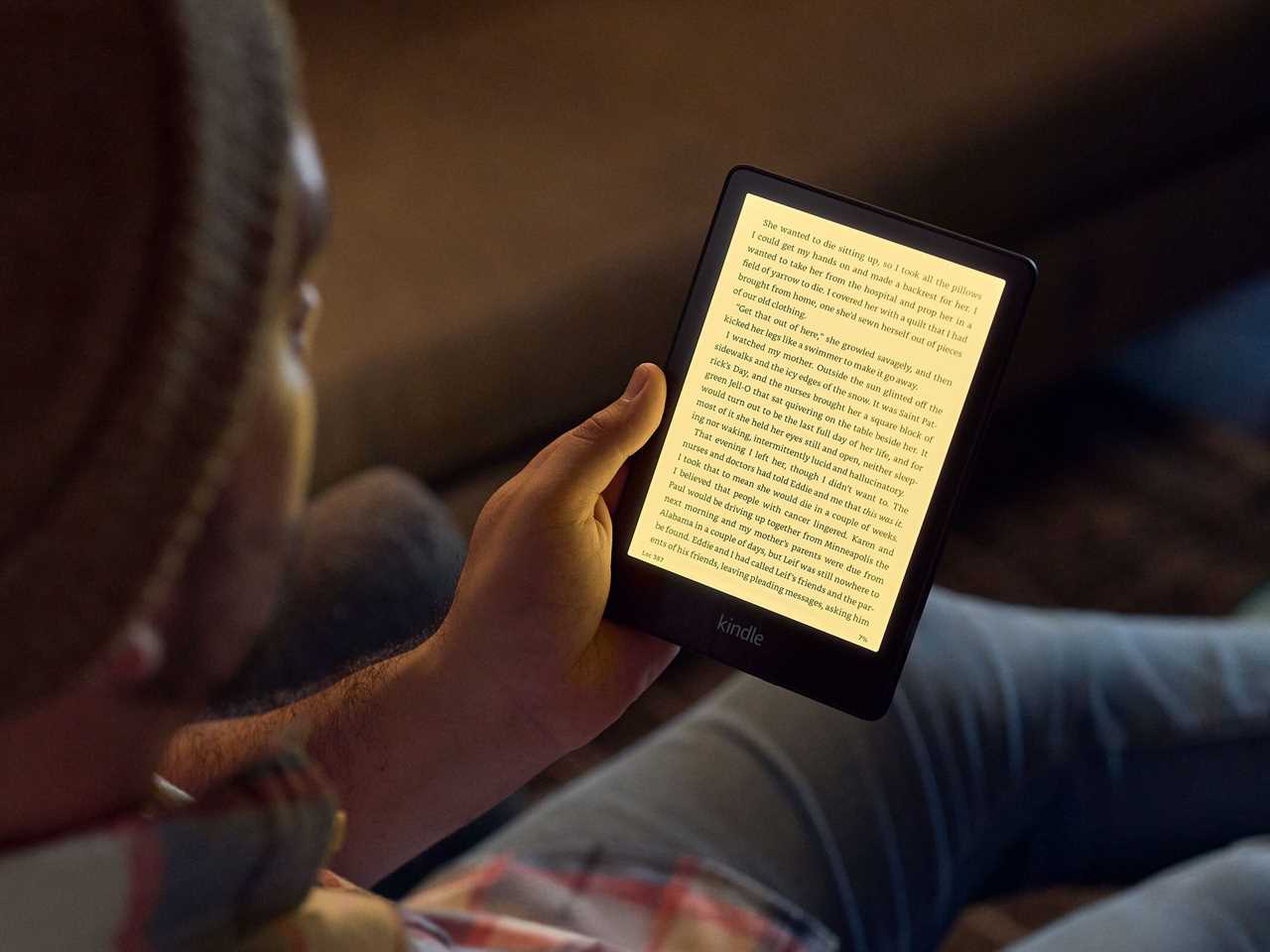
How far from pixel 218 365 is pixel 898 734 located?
572mm

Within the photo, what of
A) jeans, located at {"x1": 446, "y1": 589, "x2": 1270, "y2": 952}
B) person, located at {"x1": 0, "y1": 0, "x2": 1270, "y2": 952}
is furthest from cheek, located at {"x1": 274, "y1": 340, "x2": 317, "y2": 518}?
jeans, located at {"x1": 446, "y1": 589, "x2": 1270, "y2": 952}

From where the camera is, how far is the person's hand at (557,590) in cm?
57

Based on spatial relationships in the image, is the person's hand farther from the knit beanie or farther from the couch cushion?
the couch cushion

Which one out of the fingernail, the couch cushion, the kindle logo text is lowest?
the kindle logo text

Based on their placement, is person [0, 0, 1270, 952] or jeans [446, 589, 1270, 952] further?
jeans [446, 589, 1270, 952]

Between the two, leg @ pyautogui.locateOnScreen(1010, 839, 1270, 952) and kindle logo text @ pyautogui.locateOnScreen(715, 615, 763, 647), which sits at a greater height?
kindle logo text @ pyautogui.locateOnScreen(715, 615, 763, 647)

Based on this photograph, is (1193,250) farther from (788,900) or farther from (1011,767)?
(788,900)

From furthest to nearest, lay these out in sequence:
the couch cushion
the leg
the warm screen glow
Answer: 1. the couch cushion
2. the leg
3. the warm screen glow

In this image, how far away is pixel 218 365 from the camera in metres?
0.29

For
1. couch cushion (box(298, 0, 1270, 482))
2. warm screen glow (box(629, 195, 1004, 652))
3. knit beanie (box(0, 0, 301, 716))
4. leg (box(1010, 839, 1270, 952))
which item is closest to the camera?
knit beanie (box(0, 0, 301, 716))

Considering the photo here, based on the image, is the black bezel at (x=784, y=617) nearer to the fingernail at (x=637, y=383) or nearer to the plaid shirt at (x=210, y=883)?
the fingernail at (x=637, y=383)

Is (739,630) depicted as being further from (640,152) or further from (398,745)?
(640,152)

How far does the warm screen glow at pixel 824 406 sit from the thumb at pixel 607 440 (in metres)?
0.01

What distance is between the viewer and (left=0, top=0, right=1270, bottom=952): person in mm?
287
